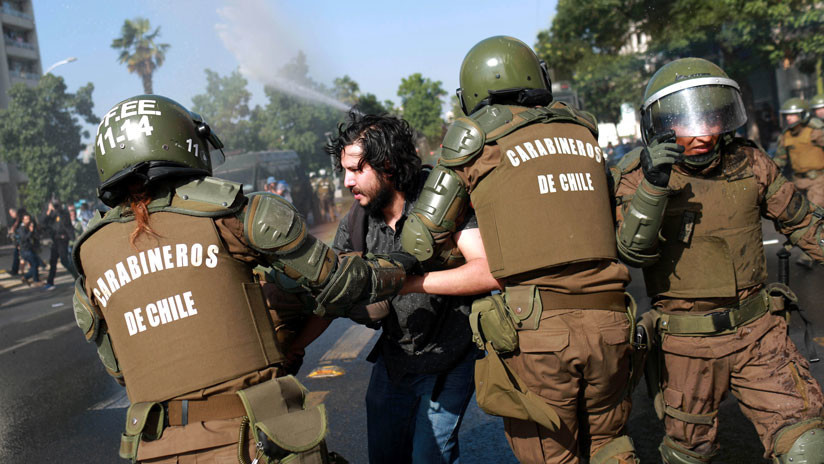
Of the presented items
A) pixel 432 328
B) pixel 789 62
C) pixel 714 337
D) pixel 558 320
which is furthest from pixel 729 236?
pixel 789 62

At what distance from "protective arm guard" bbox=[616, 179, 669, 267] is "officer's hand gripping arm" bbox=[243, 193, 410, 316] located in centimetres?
93

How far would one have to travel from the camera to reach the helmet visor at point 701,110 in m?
2.89

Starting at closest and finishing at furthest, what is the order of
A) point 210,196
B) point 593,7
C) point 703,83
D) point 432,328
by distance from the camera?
point 210,196 → point 432,328 → point 703,83 → point 593,7

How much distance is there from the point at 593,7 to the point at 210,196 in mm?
23766

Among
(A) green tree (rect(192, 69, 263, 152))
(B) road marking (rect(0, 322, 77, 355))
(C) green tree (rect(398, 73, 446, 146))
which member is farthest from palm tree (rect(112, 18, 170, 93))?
(B) road marking (rect(0, 322, 77, 355))

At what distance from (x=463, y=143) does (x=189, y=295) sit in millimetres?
1090

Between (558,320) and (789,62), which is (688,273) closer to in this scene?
(558,320)

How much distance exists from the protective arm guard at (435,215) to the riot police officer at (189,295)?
395mm

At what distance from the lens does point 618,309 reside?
2393 millimetres

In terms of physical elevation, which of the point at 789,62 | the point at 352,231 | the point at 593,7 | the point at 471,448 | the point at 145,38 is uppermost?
the point at 145,38

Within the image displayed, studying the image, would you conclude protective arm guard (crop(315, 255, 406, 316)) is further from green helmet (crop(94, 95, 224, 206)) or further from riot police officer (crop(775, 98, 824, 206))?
riot police officer (crop(775, 98, 824, 206))

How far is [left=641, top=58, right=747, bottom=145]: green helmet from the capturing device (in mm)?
2896

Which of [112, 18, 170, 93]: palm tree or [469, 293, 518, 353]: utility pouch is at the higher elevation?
[112, 18, 170, 93]: palm tree

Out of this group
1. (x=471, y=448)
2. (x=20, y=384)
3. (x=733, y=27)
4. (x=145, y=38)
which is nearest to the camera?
(x=471, y=448)
